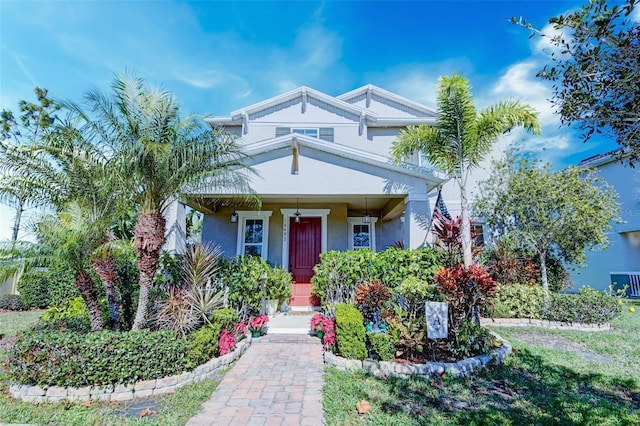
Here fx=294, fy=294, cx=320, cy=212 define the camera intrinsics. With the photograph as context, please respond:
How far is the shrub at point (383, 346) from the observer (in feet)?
17.9

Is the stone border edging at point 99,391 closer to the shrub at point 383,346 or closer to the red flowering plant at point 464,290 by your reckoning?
the shrub at point 383,346

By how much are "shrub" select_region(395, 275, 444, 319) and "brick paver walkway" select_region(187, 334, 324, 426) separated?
7.48 feet

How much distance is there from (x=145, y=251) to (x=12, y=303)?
448 inches

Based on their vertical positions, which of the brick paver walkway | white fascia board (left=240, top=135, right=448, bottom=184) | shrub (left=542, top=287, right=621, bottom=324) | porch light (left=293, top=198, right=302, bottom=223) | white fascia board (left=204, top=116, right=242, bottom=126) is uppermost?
white fascia board (left=204, top=116, right=242, bottom=126)

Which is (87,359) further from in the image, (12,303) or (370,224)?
Result: (12,303)

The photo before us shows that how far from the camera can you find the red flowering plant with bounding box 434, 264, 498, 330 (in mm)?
5898

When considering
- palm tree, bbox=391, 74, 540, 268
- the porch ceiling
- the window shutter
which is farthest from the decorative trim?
the window shutter

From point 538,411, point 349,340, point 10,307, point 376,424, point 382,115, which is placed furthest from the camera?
point 382,115

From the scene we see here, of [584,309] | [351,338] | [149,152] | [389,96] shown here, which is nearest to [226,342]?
[351,338]

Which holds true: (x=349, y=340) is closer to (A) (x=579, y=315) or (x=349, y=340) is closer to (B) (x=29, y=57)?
(A) (x=579, y=315)

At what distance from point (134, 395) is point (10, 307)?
40.4 feet

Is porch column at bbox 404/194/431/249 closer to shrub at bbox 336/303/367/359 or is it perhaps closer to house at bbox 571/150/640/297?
shrub at bbox 336/303/367/359

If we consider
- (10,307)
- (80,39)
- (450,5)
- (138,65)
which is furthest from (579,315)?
(10,307)

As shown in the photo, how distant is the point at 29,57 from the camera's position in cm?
869
